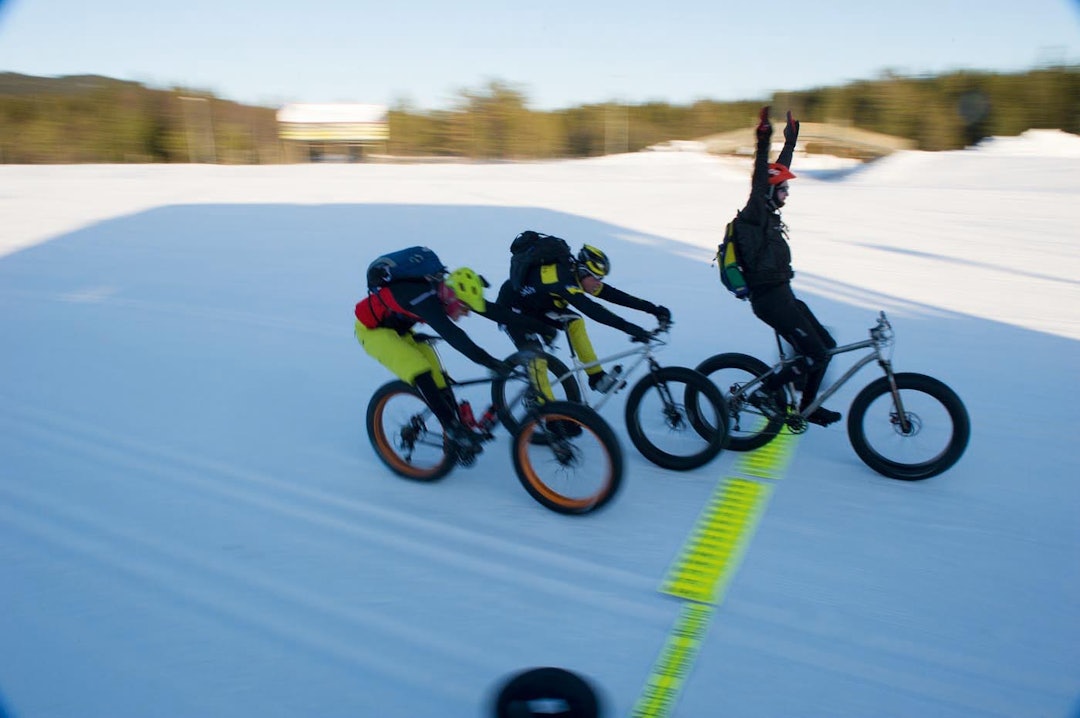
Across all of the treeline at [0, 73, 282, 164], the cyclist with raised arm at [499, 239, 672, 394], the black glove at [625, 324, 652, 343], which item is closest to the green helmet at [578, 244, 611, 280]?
the cyclist with raised arm at [499, 239, 672, 394]

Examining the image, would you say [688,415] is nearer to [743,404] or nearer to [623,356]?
[743,404]

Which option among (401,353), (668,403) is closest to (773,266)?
(668,403)

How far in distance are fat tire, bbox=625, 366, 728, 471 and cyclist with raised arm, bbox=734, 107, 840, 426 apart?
567 millimetres

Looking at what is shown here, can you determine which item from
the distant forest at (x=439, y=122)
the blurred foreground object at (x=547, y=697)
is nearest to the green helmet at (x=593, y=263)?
the blurred foreground object at (x=547, y=697)

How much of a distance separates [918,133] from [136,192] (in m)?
33.8

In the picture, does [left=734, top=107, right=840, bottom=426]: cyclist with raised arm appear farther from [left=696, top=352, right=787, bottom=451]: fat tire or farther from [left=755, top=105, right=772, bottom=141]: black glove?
[left=696, top=352, right=787, bottom=451]: fat tire

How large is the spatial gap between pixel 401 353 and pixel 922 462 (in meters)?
3.35

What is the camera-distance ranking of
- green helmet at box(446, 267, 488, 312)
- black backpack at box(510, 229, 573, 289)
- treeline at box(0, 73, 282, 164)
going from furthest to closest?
treeline at box(0, 73, 282, 164), black backpack at box(510, 229, 573, 289), green helmet at box(446, 267, 488, 312)

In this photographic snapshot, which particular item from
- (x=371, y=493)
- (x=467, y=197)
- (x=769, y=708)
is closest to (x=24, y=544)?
(x=371, y=493)

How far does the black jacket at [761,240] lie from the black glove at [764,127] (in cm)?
11

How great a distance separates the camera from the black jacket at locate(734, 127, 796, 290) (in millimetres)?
4602

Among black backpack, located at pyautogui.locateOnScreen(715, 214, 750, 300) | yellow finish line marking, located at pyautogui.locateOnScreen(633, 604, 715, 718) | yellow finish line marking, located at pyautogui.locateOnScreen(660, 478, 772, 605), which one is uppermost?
black backpack, located at pyautogui.locateOnScreen(715, 214, 750, 300)

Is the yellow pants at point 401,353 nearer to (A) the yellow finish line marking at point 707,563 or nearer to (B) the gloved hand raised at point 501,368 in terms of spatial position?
(B) the gloved hand raised at point 501,368

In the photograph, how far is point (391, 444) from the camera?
16.0ft
